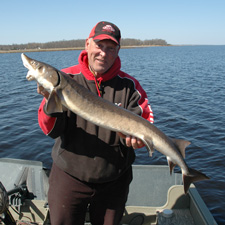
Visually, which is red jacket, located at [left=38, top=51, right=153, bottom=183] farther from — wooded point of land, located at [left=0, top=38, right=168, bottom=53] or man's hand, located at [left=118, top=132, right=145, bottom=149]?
wooded point of land, located at [left=0, top=38, right=168, bottom=53]

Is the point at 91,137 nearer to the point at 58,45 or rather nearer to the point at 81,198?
the point at 81,198

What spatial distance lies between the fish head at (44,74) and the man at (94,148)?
0.32 ft

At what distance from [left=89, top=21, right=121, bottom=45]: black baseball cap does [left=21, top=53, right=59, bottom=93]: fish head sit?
638 millimetres

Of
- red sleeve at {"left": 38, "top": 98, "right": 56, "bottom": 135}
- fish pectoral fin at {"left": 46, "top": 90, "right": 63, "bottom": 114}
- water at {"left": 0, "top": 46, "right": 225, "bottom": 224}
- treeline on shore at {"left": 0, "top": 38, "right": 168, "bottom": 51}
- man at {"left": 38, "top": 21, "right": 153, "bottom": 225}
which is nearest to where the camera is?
fish pectoral fin at {"left": 46, "top": 90, "right": 63, "bottom": 114}

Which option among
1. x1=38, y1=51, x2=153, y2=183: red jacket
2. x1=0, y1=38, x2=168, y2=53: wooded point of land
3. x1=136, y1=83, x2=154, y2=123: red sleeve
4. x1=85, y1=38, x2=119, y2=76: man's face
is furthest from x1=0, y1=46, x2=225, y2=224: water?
x1=0, y1=38, x2=168, y2=53: wooded point of land

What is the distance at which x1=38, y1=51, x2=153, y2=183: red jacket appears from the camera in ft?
9.49

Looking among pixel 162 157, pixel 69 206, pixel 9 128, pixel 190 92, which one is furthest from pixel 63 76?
pixel 190 92

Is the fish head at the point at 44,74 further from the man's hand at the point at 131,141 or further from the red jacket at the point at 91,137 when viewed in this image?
the man's hand at the point at 131,141

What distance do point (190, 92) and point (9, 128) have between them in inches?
514

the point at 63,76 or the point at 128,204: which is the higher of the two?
the point at 63,76

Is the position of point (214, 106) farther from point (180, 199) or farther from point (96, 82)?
point (96, 82)

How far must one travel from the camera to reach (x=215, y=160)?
Answer: 9.33 m

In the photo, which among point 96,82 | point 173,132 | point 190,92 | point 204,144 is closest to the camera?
point 96,82

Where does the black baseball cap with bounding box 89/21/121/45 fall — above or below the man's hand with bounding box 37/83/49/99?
above
